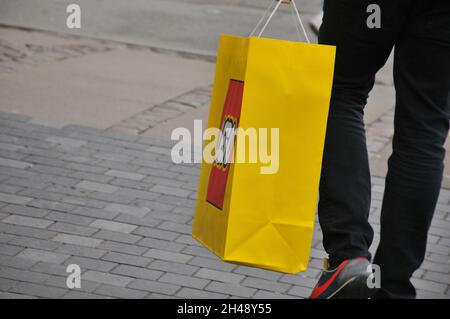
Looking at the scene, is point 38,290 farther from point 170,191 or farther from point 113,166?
point 113,166

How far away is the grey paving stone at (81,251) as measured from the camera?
3975mm

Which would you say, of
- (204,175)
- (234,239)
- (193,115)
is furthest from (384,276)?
(193,115)

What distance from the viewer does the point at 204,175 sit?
11.4 ft

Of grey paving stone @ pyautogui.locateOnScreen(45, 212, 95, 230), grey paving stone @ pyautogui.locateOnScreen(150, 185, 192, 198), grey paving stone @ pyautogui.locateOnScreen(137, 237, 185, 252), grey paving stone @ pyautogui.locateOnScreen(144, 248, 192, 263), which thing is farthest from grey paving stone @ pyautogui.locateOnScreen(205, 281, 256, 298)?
grey paving stone @ pyautogui.locateOnScreen(150, 185, 192, 198)

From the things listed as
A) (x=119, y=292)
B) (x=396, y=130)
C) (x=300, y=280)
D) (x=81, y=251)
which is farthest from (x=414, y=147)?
(x=81, y=251)

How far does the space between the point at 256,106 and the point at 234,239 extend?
0.45 metres

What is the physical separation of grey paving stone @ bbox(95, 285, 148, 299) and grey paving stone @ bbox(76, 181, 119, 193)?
1272mm

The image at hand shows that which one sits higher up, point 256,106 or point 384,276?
point 256,106

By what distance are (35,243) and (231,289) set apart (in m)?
0.88

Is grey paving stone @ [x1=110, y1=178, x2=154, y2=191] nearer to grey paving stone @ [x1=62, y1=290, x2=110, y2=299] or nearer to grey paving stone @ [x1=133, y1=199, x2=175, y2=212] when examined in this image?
grey paving stone @ [x1=133, y1=199, x2=175, y2=212]

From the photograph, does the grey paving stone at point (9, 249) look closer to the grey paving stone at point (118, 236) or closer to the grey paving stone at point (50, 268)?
the grey paving stone at point (50, 268)

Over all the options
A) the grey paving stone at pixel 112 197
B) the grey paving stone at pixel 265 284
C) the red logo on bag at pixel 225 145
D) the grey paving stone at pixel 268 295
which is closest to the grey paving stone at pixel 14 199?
the grey paving stone at pixel 112 197

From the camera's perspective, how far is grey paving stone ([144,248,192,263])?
4.04m
